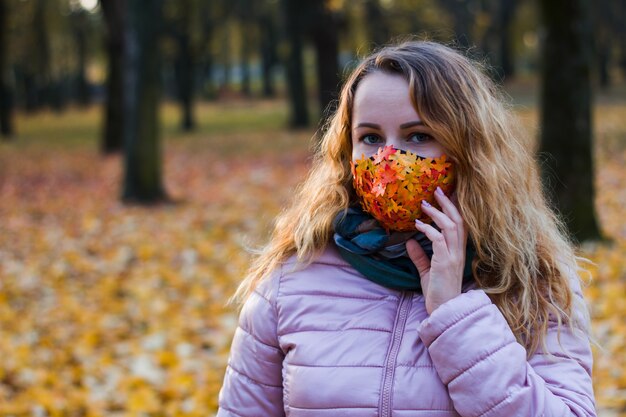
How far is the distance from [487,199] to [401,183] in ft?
0.73

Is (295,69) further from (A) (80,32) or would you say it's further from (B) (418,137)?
(A) (80,32)

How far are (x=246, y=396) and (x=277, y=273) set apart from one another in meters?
0.31

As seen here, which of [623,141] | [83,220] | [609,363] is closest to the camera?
[609,363]

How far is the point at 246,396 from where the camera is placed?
6.66ft

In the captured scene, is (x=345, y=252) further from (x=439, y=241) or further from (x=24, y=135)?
(x=24, y=135)

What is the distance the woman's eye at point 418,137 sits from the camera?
6.24 feet

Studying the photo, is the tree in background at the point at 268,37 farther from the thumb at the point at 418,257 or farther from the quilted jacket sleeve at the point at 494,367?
the quilted jacket sleeve at the point at 494,367

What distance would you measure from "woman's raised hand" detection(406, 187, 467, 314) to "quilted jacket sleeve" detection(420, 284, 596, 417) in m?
0.03

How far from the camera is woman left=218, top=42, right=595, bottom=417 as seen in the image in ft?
5.88

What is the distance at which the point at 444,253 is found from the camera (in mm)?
1801

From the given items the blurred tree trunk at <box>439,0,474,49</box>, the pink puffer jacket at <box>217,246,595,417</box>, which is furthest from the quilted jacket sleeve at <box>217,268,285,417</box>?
the blurred tree trunk at <box>439,0,474,49</box>

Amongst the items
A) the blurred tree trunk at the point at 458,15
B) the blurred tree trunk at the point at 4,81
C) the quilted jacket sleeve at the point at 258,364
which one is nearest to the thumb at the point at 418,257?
the quilted jacket sleeve at the point at 258,364

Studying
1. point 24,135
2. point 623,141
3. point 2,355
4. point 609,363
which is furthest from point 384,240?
point 24,135

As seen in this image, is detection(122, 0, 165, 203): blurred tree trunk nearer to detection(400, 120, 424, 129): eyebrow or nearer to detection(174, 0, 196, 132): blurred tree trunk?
detection(400, 120, 424, 129): eyebrow
